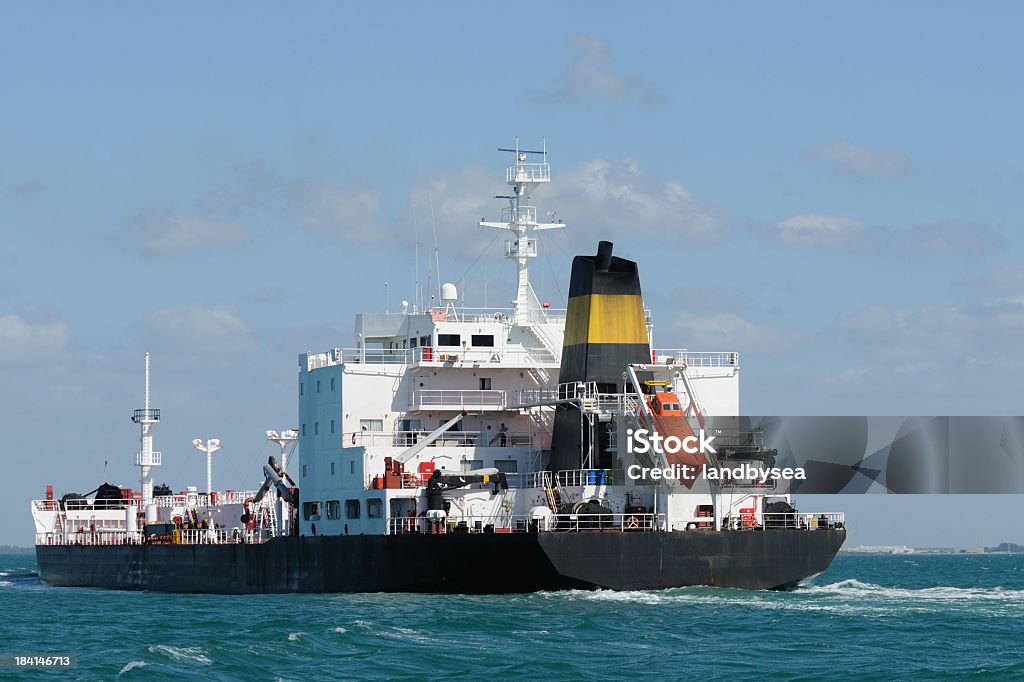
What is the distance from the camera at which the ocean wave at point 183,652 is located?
35.8 m

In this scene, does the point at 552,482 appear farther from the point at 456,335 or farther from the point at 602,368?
the point at 456,335

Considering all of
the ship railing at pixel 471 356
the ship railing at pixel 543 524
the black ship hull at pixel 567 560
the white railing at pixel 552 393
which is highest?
the ship railing at pixel 471 356

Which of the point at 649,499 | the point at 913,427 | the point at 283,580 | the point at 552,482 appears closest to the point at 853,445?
the point at 913,427

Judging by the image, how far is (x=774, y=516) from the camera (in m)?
47.7

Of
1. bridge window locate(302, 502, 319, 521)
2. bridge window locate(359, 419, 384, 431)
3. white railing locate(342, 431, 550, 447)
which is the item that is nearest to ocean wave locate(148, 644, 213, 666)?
white railing locate(342, 431, 550, 447)

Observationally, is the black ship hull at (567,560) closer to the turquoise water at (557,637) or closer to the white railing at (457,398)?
the turquoise water at (557,637)

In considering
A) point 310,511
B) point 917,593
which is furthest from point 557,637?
point 310,511

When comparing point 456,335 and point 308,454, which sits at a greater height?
point 456,335

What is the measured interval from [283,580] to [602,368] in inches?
495

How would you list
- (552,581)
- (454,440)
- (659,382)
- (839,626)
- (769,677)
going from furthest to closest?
(454,440), (659,382), (552,581), (839,626), (769,677)

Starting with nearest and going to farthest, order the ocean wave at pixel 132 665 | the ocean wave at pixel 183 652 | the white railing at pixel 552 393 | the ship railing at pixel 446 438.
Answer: the ocean wave at pixel 132 665
the ocean wave at pixel 183 652
the white railing at pixel 552 393
the ship railing at pixel 446 438

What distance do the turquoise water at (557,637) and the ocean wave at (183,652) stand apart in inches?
2.3

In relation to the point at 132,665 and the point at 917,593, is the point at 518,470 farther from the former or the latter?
the point at 132,665

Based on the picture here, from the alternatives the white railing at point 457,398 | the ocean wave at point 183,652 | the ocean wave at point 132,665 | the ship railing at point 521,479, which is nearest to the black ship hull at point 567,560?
the ship railing at point 521,479
